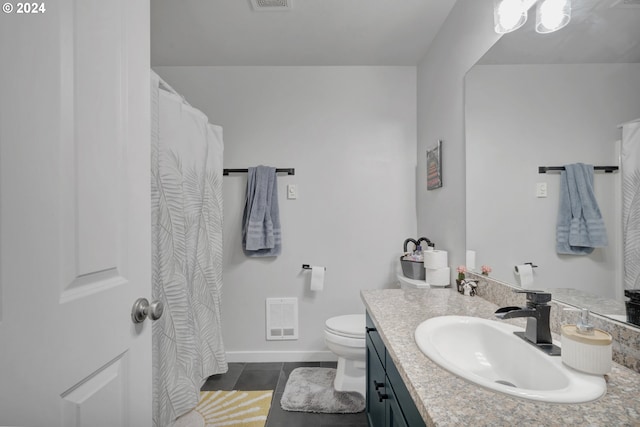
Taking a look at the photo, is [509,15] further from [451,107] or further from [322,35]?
[322,35]

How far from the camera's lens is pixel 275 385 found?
1.94 meters

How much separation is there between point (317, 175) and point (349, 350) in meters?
1.31

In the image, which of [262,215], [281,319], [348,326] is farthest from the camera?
[281,319]

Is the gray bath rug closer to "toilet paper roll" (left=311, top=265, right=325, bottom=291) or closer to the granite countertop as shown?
"toilet paper roll" (left=311, top=265, right=325, bottom=291)

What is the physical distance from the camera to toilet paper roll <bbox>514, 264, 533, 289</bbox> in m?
1.10

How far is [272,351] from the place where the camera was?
227cm

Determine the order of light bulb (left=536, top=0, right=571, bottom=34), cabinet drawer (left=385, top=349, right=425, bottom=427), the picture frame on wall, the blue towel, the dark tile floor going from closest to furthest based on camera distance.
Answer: cabinet drawer (left=385, top=349, right=425, bottom=427), light bulb (left=536, top=0, right=571, bottom=34), the dark tile floor, the picture frame on wall, the blue towel

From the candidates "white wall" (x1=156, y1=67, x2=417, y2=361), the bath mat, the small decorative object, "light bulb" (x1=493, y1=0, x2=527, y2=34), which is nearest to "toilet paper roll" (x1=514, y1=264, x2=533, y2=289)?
the small decorative object

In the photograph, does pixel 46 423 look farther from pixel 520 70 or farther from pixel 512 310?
pixel 520 70

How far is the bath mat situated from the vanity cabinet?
2.32ft

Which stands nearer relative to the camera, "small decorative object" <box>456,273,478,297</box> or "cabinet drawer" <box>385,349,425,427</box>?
"cabinet drawer" <box>385,349,425,427</box>

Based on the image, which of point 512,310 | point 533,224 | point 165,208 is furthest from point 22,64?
point 533,224

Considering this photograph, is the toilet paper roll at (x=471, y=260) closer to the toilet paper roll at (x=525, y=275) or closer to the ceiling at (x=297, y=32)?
the toilet paper roll at (x=525, y=275)

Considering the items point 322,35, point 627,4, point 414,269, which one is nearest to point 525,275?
point 414,269
